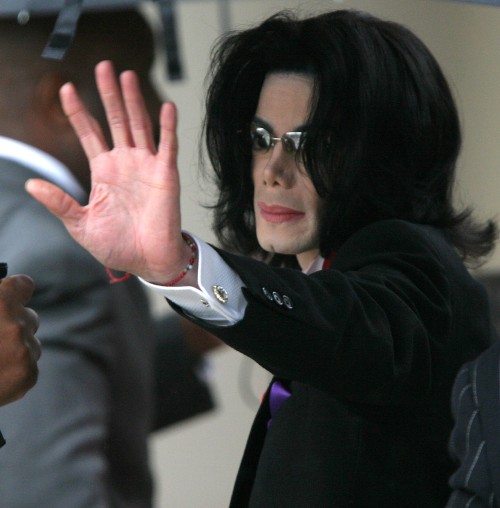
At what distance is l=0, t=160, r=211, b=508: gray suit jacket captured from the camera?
2.81 metres

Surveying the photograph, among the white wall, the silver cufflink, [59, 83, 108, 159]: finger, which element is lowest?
the white wall

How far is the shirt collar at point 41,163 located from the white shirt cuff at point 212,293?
1.46 metres

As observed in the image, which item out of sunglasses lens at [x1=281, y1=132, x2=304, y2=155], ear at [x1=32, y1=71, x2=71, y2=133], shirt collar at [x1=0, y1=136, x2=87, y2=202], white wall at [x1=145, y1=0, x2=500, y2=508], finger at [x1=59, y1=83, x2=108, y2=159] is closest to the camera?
finger at [x1=59, y1=83, x2=108, y2=159]

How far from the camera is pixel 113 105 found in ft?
5.37

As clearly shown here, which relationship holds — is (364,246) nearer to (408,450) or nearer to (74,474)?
(408,450)

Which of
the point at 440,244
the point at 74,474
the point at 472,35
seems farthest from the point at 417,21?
the point at 440,244

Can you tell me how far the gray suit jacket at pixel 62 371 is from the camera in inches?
110

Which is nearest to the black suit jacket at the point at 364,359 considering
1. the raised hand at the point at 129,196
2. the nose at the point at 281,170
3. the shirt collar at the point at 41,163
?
the raised hand at the point at 129,196

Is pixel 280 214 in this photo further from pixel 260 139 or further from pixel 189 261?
pixel 189 261

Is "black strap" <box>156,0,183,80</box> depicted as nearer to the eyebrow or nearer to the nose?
the eyebrow

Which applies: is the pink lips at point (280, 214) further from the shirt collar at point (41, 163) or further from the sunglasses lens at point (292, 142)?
the shirt collar at point (41, 163)

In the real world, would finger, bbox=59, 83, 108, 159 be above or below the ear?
above

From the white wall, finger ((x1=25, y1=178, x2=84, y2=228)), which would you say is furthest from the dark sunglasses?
the white wall

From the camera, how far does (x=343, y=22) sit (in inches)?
81.1
